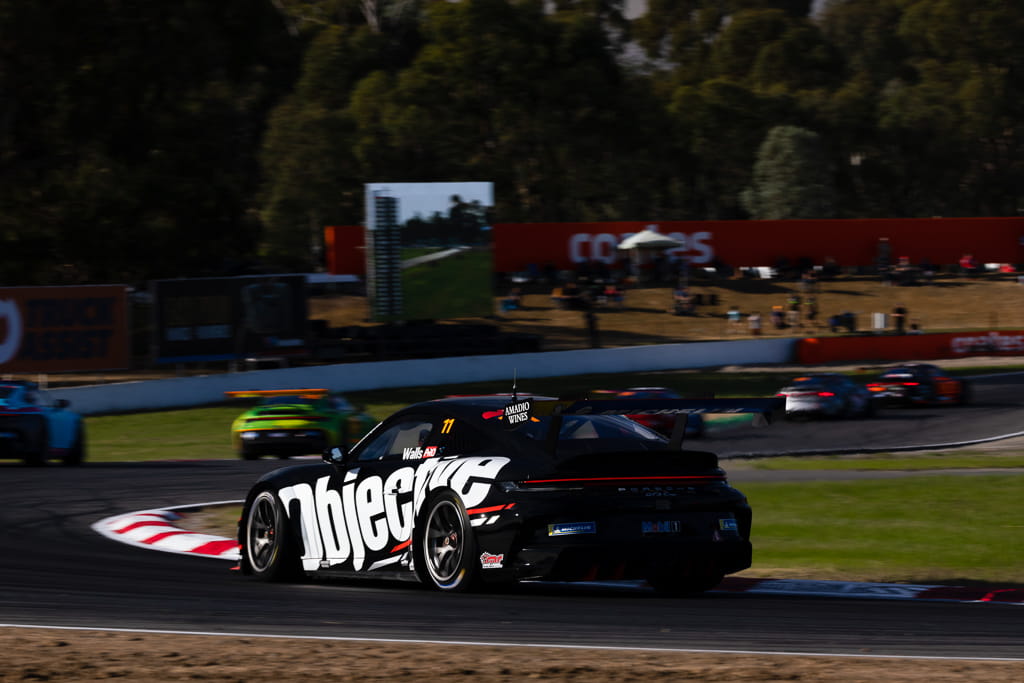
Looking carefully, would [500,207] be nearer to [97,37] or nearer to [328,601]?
[97,37]

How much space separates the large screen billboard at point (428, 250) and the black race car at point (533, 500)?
104 ft

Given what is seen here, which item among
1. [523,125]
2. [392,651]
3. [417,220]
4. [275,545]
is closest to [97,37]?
[417,220]

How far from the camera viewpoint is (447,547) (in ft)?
27.1

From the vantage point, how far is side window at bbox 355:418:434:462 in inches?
345

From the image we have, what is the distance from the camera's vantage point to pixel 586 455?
799 cm

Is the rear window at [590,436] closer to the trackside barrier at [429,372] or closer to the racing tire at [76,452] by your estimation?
the racing tire at [76,452]

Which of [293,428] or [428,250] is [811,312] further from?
[293,428]

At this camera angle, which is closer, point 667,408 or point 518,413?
point 667,408

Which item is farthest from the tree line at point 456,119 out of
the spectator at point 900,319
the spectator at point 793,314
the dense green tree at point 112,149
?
the spectator at point 900,319

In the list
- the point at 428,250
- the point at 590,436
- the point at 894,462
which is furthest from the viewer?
the point at 428,250

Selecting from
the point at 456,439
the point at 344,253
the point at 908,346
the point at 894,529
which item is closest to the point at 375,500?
the point at 456,439

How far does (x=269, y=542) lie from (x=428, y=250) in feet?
107

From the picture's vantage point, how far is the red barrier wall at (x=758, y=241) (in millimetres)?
53344

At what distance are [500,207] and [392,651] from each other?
66704mm
